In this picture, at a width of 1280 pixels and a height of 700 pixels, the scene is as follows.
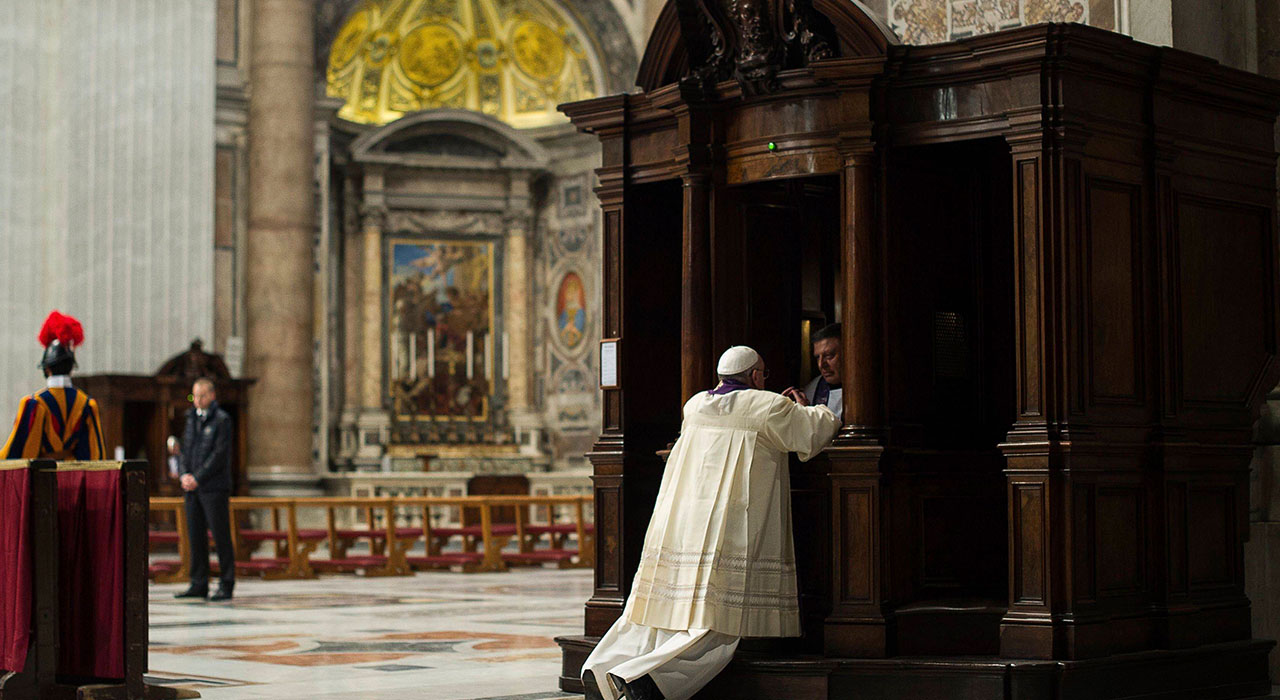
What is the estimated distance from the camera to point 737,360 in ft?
22.4

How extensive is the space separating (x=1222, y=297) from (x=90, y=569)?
4794 mm

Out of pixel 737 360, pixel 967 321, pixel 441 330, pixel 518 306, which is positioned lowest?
pixel 737 360

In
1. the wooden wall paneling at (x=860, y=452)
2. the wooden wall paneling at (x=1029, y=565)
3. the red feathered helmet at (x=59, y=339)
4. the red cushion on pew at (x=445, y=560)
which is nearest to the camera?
the wooden wall paneling at (x=1029, y=565)

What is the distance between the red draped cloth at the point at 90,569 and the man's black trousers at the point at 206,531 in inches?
225

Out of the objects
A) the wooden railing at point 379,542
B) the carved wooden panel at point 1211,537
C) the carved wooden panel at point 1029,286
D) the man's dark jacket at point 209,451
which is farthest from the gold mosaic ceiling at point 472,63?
the carved wooden panel at point 1029,286

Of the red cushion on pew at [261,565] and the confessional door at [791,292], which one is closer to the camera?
the confessional door at [791,292]

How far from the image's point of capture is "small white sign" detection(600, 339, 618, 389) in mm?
7715

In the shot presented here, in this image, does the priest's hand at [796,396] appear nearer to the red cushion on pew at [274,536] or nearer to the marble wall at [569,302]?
the red cushion on pew at [274,536]

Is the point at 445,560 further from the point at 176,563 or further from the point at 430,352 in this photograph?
the point at 430,352

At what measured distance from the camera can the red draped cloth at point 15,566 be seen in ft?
21.4

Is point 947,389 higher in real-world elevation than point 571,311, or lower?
lower

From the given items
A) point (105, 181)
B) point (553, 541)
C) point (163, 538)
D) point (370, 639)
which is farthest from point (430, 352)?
point (370, 639)

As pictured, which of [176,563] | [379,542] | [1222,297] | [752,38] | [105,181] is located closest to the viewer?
[752,38]

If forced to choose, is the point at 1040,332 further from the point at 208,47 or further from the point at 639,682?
the point at 208,47
